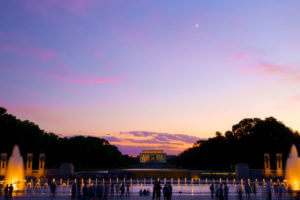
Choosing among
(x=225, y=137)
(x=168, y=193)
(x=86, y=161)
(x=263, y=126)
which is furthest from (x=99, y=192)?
(x=86, y=161)

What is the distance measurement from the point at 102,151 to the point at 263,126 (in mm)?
56251

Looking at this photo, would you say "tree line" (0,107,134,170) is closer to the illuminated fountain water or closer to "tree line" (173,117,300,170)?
"tree line" (173,117,300,170)

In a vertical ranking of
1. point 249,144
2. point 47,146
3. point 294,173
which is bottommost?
point 294,173

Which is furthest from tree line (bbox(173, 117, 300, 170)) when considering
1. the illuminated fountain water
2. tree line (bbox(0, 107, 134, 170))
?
tree line (bbox(0, 107, 134, 170))

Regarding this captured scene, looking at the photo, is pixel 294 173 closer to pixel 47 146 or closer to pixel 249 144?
pixel 249 144

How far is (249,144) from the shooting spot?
Answer: 69.4 metres

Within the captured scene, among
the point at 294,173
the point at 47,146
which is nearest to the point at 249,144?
the point at 294,173

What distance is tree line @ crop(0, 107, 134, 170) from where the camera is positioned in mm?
57019

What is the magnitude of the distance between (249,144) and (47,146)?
46.3 meters

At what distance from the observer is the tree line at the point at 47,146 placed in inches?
2245

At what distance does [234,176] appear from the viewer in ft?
148

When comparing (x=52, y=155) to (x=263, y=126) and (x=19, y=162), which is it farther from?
(x=263, y=126)

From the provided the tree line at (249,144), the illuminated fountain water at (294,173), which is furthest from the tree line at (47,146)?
the illuminated fountain water at (294,173)

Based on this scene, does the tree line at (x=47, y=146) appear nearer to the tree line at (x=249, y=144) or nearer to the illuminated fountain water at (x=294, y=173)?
the tree line at (x=249, y=144)
